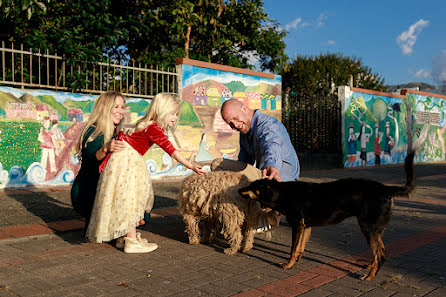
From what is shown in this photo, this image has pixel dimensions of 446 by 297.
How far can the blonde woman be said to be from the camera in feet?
14.4

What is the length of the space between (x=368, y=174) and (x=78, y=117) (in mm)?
10332

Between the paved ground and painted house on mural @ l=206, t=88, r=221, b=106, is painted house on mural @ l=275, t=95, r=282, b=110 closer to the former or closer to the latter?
painted house on mural @ l=206, t=88, r=221, b=106

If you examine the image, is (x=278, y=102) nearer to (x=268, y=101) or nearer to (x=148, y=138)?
(x=268, y=101)

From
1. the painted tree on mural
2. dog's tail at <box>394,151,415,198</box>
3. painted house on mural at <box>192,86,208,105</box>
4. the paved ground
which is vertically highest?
the painted tree on mural

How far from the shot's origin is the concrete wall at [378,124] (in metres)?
16.5

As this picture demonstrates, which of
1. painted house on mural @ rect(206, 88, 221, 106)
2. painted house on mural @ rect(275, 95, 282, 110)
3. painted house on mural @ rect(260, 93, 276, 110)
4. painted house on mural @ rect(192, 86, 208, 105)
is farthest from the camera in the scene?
painted house on mural @ rect(275, 95, 282, 110)

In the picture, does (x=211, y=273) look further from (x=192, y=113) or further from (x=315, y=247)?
(x=192, y=113)

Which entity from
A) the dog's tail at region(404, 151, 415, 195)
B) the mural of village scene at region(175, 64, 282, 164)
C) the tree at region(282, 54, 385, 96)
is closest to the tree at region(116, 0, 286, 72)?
the mural of village scene at region(175, 64, 282, 164)

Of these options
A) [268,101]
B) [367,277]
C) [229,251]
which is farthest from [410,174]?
[268,101]

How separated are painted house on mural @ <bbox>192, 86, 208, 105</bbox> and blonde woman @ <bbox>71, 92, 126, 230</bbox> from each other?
662 centimetres

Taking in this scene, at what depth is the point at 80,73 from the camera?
30.0ft

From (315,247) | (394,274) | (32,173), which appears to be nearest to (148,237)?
(315,247)

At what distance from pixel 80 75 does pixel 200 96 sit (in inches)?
138

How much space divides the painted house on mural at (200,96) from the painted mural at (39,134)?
3.01m
